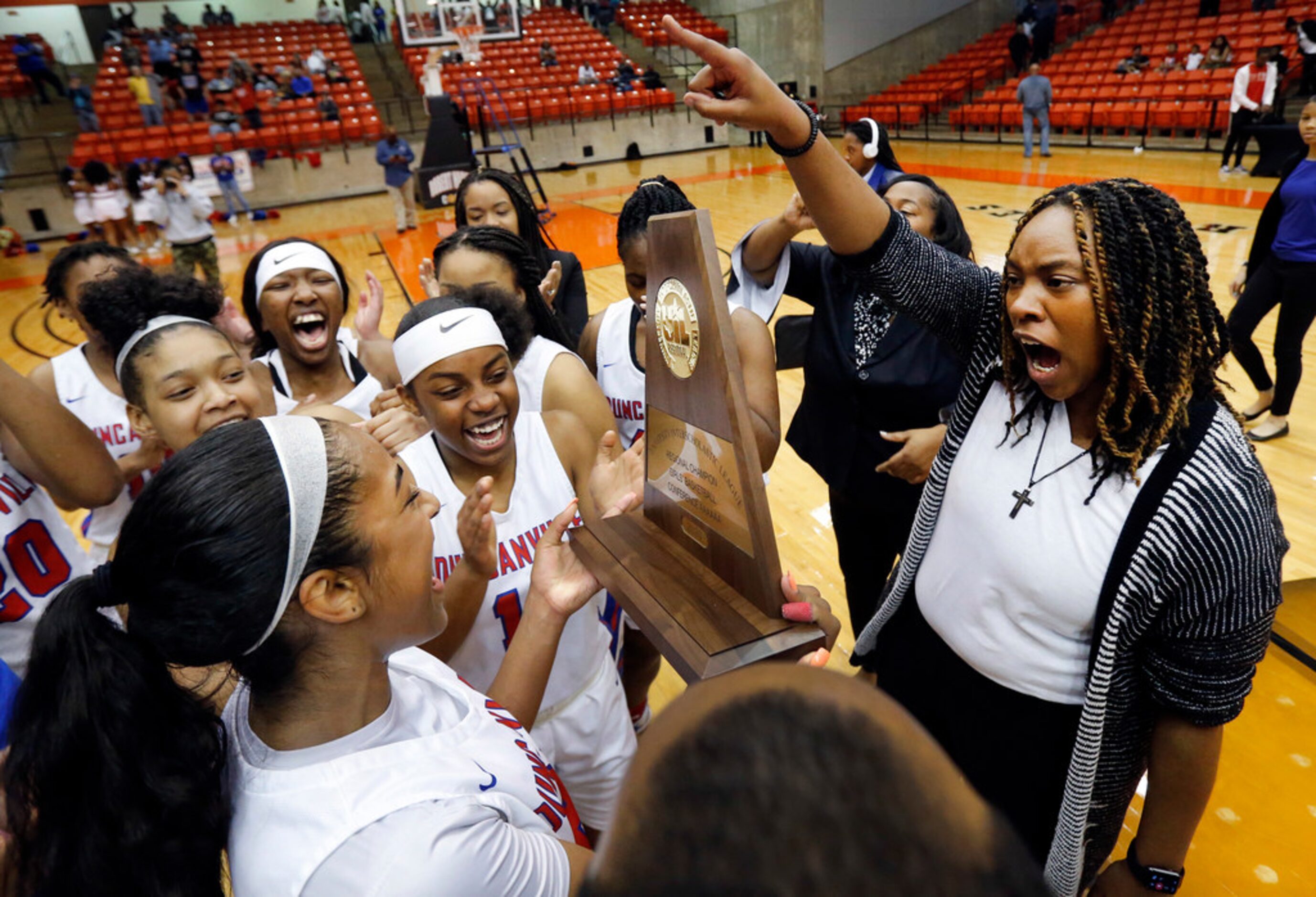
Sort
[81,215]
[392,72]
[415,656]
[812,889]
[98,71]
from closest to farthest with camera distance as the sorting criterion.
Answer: [812,889], [415,656], [81,215], [98,71], [392,72]

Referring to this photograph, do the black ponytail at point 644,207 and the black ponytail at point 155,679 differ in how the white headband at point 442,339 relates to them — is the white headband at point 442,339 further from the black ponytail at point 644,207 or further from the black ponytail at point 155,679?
the black ponytail at point 155,679

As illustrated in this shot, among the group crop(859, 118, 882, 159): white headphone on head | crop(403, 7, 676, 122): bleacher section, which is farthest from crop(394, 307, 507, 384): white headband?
crop(403, 7, 676, 122): bleacher section

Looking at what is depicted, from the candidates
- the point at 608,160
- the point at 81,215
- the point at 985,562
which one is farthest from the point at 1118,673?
the point at 608,160

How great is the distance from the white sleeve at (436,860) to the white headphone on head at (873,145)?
2.82 meters

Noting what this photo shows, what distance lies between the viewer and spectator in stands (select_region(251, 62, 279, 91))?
604 inches

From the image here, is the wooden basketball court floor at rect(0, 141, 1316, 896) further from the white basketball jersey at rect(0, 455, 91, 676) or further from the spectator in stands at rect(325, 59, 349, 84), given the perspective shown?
the spectator in stands at rect(325, 59, 349, 84)

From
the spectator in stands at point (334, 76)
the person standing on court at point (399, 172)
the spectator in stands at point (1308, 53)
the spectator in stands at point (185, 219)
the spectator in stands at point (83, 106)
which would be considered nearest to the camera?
the spectator in stands at point (185, 219)

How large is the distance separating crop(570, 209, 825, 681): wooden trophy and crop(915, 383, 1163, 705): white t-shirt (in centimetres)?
35

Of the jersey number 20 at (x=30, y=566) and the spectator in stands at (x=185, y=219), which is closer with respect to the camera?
the jersey number 20 at (x=30, y=566)

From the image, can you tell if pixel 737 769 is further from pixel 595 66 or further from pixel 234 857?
pixel 595 66

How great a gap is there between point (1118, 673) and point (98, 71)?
73.6ft

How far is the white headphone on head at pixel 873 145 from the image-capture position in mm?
2938

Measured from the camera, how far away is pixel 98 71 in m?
16.7

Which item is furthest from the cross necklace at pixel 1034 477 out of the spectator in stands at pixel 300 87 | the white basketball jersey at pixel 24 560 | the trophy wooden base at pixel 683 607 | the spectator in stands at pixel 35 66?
the spectator in stands at pixel 35 66
